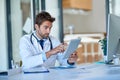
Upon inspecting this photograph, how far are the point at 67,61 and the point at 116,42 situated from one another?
1.78 feet

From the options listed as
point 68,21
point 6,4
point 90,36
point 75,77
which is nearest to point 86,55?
point 90,36

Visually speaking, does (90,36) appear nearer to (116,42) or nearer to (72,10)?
(72,10)

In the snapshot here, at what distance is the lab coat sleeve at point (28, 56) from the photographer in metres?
2.76

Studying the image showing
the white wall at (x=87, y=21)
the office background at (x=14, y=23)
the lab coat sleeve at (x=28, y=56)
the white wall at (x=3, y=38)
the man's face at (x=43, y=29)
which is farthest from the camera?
the white wall at (x=87, y=21)

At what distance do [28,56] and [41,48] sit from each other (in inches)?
8.6

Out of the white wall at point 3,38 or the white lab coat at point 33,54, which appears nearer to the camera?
the white lab coat at point 33,54

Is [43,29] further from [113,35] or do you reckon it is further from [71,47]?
[113,35]

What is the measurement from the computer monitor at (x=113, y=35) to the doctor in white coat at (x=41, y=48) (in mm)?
419

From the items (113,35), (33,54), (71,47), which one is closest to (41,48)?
(33,54)

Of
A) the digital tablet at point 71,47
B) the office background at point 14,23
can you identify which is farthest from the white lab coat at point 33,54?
the office background at point 14,23

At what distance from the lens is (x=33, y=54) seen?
293 centimetres

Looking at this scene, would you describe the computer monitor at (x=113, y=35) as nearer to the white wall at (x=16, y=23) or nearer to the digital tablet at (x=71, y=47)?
the digital tablet at (x=71, y=47)

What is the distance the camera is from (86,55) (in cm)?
642

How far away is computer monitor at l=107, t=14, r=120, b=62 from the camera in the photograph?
8.41ft
